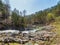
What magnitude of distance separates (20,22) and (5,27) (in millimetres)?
11206

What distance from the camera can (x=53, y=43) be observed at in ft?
72.2

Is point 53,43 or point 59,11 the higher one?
point 59,11

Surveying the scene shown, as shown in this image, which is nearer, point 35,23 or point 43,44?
point 43,44

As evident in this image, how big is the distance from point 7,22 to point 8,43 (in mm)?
33348

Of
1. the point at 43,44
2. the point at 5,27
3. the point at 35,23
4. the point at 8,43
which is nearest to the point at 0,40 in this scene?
the point at 8,43

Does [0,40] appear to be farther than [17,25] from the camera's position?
No

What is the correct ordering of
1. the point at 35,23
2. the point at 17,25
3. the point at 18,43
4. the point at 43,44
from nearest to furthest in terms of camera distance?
the point at 43,44 → the point at 18,43 → the point at 17,25 → the point at 35,23

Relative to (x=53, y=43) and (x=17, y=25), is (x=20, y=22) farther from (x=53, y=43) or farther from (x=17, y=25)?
(x=53, y=43)

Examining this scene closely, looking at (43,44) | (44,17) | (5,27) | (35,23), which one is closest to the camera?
(43,44)

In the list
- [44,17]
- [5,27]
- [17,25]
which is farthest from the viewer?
[44,17]

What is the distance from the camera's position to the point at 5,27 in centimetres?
5331

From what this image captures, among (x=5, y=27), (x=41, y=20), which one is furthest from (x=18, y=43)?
(x=41, y=20)

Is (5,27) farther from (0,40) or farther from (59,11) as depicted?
(0,40)

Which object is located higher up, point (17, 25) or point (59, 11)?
point (59, 11)
